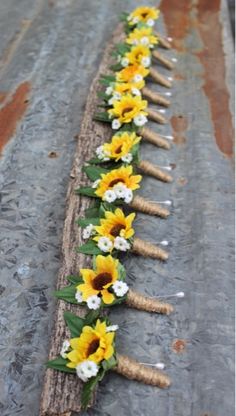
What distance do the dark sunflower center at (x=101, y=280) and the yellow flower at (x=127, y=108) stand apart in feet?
3.42

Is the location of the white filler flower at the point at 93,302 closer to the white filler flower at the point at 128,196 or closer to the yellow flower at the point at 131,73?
the white filler flower at the point at 128,196

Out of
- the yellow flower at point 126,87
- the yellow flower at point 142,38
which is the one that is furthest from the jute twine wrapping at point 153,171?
the yellow flower at point 142,38

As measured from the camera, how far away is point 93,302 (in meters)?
2.09

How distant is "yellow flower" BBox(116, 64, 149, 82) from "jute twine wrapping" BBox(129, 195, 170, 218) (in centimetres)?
86

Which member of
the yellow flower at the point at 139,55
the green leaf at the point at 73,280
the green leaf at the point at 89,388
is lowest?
the green leaf at the point at 89,388

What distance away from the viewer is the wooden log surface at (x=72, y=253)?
188 centimetres

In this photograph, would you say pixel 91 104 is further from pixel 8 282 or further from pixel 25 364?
pixel 25 364

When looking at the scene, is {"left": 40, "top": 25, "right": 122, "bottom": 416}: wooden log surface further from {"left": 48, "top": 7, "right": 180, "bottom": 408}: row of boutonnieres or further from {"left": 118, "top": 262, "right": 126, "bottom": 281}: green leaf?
{"left": 118, "top": 262, "right": 126, "bottom": 281}: green leaf

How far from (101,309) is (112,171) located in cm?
71

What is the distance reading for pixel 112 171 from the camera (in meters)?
2.56

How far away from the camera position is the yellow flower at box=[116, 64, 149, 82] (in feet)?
10.4

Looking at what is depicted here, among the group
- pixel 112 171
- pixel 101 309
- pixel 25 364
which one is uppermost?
pixel 112 171

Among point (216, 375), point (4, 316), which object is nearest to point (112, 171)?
point (4, 316)

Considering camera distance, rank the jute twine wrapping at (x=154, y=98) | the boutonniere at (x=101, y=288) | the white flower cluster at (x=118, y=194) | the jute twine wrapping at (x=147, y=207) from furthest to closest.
Result: 1. the jute twine wrapping at (x=154, y=98)
2. the jute twine wrapping at (x=147, y=207)
3. the white flower cluster at (x=118, y=194)
4. the boutonniere at (x=101, y=288)
